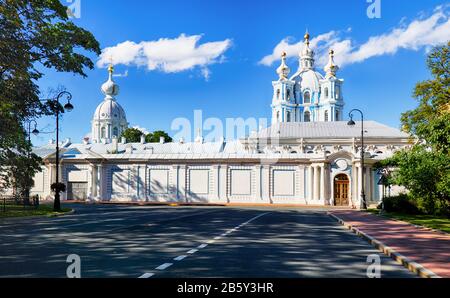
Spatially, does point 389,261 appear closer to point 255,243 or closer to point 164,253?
point 255,243

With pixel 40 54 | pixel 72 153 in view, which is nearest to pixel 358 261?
pixel 40 54

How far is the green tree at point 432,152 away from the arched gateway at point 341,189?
6.95m

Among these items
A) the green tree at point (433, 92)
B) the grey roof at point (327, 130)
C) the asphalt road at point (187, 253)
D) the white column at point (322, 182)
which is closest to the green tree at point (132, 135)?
the grey roof at point (327, 130)

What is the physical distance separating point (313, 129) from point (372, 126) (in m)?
8.56

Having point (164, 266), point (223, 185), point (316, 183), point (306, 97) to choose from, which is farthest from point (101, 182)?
point (306, 97)

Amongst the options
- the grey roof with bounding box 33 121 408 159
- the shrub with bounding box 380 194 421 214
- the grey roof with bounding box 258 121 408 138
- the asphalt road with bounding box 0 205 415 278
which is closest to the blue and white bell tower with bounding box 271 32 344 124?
the grey roof with bounding box 258 121 408 138

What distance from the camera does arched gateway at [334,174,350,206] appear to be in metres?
48.2

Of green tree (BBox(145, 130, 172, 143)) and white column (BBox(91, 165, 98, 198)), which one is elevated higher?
green tree (BBox(145, 130, 172, 143))

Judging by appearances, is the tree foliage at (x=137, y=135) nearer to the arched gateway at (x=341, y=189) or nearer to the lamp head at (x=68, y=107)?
the arched gateway at (x=341, y=189)

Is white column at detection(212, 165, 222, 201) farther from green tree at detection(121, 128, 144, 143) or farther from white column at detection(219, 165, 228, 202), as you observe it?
green tree at detection(121, 128, 144, 143)

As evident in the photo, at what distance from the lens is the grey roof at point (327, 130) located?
65500 millimetres

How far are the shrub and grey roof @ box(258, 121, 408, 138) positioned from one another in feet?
90.7

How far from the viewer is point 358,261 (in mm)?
11328

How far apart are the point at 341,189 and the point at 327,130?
21.1 metres
